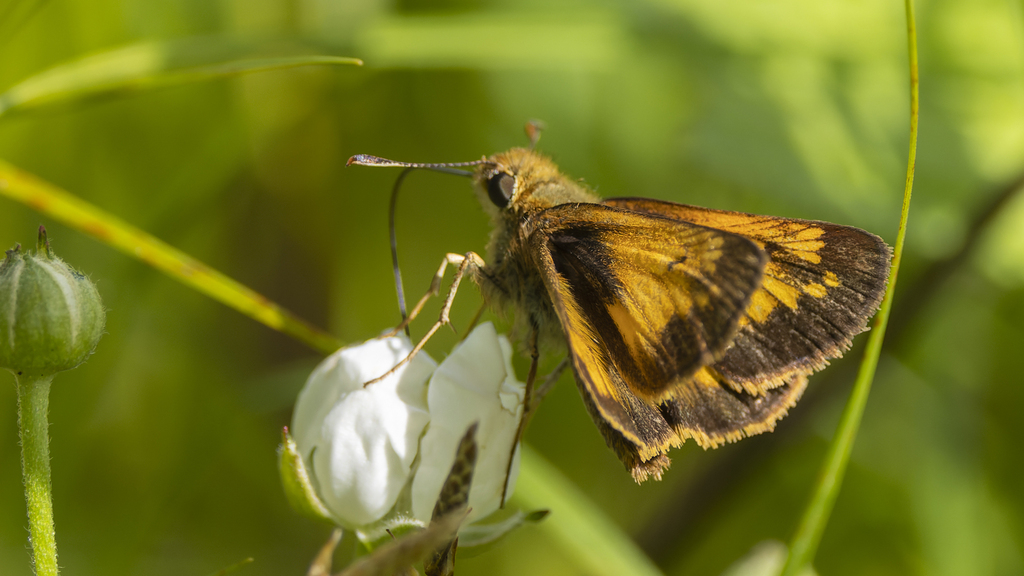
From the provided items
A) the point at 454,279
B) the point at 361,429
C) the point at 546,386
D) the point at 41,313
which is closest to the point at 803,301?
the point at 546,386

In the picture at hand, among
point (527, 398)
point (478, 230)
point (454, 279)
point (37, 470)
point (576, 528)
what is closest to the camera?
point (37, 470)

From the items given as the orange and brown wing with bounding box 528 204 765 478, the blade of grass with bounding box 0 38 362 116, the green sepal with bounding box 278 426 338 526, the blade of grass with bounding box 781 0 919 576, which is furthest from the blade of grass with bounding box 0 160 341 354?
the blade of grass with bounding box 781 0 919 576

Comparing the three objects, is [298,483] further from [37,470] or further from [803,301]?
[803,301]

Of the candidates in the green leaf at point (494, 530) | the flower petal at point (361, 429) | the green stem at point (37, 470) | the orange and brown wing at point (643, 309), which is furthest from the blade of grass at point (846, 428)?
the green stem at point (37, 470)

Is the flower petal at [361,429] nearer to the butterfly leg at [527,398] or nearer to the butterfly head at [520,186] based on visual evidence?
the butterfly leg at [527,398]

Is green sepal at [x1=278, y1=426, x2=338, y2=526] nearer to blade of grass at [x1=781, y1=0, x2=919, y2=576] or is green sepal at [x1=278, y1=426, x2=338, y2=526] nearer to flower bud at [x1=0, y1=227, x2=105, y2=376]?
flower bud at [x1=0, y1=227, x2=105, y2=376]

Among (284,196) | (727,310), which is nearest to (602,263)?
(727,310)
